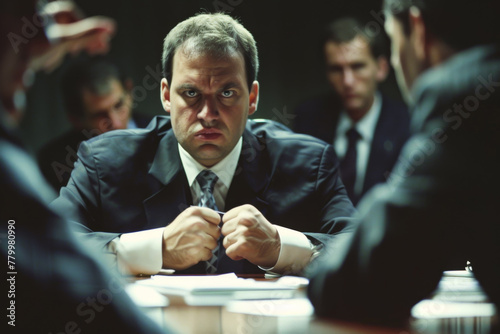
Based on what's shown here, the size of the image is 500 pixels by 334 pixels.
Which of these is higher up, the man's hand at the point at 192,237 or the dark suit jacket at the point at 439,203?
the dark suit jacket at the point at 439,203

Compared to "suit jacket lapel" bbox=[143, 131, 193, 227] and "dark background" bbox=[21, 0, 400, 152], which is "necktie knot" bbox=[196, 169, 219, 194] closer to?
"suit jacket lapel" bbox=[143, 131, 193, 227]

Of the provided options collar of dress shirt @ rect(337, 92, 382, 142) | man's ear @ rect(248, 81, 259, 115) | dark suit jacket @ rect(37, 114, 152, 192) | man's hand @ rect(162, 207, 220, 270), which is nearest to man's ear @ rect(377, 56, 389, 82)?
collar of dress shirt @ rect(337, 92, 382, 142)

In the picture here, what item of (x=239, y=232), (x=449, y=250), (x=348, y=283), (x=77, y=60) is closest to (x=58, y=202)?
(x=239, y=232)

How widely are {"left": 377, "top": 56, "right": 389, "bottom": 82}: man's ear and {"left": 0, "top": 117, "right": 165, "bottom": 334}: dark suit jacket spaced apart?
11.7 ft

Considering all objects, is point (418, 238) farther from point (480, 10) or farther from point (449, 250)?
point (480, 10)

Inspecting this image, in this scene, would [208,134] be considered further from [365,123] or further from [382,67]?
[382,67]

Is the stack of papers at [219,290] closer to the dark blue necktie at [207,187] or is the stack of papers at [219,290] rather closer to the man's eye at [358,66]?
the dark blue necktie at [207,187]

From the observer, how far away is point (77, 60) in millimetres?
3762

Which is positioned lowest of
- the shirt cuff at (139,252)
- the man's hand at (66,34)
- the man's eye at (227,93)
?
the shirt cuff at (139,252)

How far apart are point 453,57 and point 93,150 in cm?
145

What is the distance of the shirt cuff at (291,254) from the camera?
1695 millimetres

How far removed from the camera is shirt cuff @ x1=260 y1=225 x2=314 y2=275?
170cm

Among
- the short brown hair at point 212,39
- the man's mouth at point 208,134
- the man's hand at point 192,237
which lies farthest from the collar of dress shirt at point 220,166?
the man's hand at point 192,237

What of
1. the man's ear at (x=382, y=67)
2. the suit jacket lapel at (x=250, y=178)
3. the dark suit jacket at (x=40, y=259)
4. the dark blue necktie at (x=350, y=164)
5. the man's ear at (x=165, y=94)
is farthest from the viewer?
the man's ear at (x=382, y=67)
